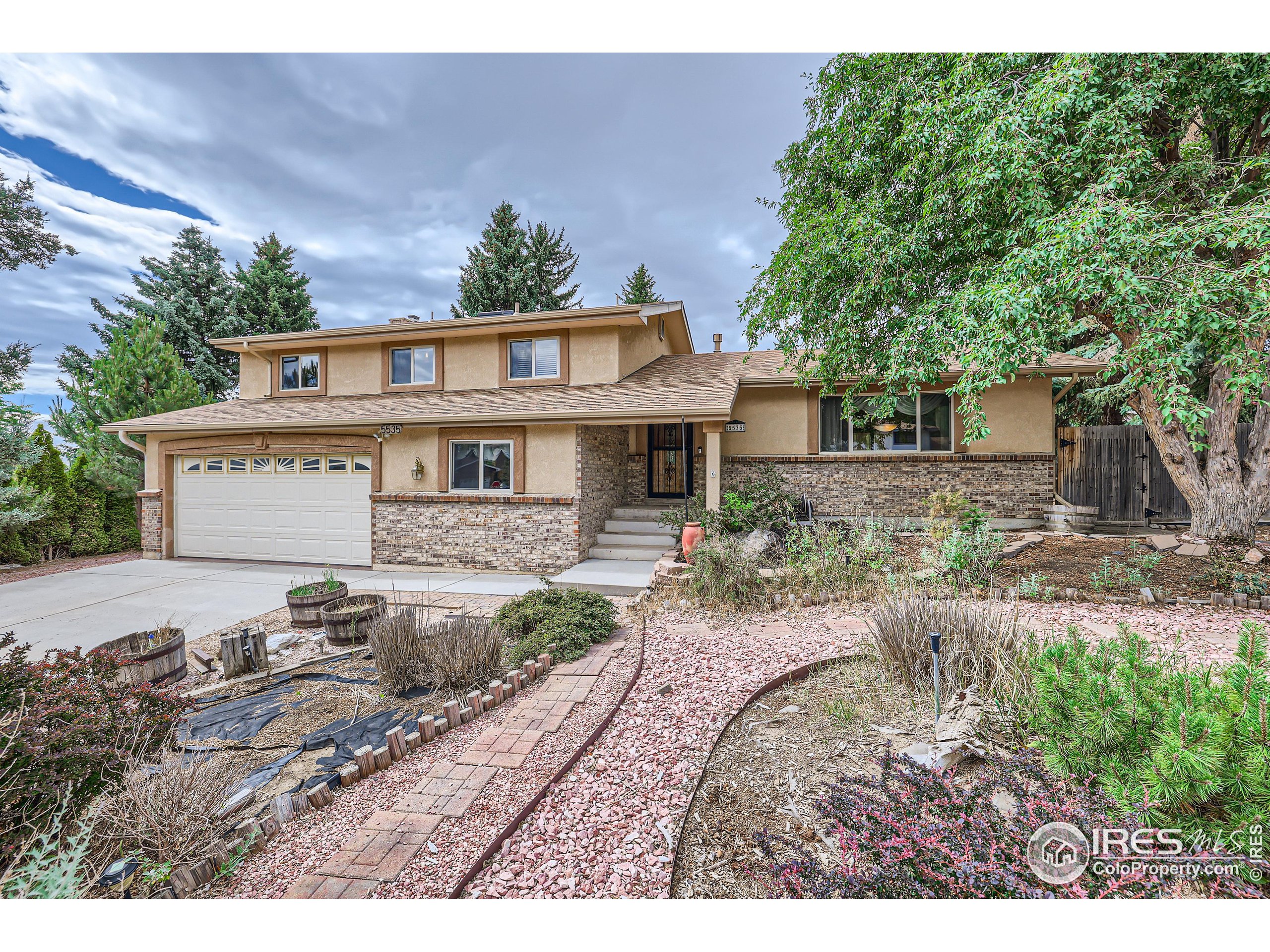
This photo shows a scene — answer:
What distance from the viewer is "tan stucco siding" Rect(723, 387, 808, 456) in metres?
9.94

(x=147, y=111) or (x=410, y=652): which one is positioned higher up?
(x=147, y=111)

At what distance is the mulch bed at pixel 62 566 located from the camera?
9266 millimetres

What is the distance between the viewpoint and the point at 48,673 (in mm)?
2541

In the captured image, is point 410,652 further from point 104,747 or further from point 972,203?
point 972,203

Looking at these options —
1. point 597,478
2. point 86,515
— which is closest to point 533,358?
point 597,478

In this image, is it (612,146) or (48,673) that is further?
(612,146)

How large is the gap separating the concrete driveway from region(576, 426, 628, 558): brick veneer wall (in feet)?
4.20

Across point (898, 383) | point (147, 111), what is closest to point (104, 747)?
point (147, 111)

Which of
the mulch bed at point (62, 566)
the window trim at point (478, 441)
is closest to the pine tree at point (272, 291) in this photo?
the mulch bed at point (62, 566)

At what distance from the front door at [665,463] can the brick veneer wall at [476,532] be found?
3252 millimetres

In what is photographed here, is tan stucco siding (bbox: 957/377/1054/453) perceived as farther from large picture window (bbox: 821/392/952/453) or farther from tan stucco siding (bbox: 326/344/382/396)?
tan stucco siding (bbox: 326/344/382/396)

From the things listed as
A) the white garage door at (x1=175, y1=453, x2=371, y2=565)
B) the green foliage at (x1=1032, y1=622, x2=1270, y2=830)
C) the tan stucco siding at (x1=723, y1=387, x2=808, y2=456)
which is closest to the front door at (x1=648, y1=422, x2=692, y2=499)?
the tan stucco siding at (x1=723, y1=387, x2=808, y2=456)

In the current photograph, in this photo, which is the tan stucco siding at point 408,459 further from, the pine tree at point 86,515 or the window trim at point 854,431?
the pine tree at point 86,515
